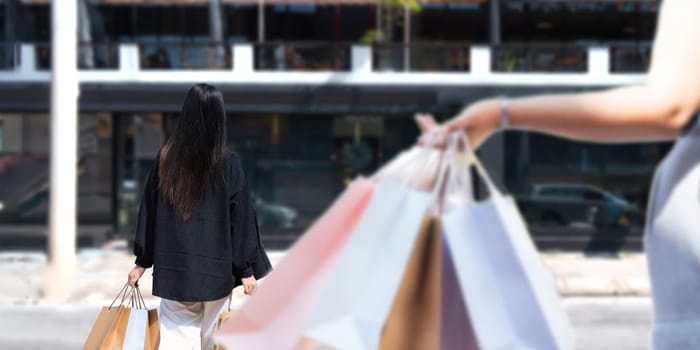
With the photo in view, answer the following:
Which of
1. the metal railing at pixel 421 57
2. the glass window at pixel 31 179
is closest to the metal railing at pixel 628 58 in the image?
the metal railing at pixel 421 57

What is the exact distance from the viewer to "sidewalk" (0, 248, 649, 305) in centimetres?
1167

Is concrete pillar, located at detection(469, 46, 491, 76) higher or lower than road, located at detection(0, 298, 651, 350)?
higher

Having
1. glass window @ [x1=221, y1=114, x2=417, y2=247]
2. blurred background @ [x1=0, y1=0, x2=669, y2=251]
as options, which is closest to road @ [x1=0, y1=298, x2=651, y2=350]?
blurred background @ [x1=0, y1=0, x2=669, y2=251]

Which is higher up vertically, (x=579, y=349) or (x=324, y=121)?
(x=324, y=121)

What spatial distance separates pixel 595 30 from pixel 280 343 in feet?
54.5

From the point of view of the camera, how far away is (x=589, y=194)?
16922mm

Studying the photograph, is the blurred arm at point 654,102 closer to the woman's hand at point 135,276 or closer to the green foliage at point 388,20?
the woman's hand at point 135,276

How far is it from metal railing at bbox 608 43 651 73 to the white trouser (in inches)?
549

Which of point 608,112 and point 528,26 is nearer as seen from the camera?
point 608,112

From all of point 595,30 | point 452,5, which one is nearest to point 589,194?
point 595,30

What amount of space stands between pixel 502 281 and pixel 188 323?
103 inches

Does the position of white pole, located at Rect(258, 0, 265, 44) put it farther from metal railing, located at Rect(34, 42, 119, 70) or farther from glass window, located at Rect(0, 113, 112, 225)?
glass window, located at Rect(0, 113, 112, 225)

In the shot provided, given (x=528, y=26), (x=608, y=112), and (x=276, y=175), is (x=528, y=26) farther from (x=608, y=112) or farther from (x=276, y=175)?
(x=608, y=112)

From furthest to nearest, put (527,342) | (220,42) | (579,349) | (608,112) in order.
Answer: (220,42)
(579,349)
(608,112)
(527,342)
